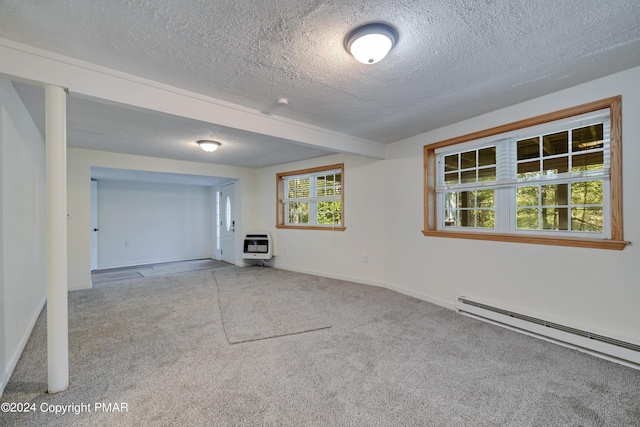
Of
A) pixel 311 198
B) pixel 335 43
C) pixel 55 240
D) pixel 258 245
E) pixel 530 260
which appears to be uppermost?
pixel 335 43

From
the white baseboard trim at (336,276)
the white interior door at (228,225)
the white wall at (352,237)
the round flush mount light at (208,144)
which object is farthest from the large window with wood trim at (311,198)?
the round flush mount light at (208,144)

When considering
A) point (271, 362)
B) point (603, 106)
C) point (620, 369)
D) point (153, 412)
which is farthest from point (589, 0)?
point (153, 412)

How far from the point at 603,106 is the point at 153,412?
12.7ft

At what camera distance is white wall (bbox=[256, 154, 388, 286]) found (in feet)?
13.7

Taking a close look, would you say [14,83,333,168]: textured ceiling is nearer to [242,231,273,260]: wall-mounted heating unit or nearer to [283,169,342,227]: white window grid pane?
[283,169,342,227]: white window grid pane

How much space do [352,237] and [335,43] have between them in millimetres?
3238

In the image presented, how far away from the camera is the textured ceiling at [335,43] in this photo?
1.40 m

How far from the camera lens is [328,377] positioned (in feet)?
6.11

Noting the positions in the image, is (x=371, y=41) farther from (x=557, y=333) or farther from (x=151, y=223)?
(x=151, y=223)

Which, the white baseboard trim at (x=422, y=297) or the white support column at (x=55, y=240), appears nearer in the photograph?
the white support column at (x=55, y=240)

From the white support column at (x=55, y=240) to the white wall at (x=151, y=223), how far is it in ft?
16.9

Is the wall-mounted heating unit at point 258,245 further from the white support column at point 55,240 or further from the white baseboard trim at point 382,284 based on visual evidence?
the white support column at point 55,240

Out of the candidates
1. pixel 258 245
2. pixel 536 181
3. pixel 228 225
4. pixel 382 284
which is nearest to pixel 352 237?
pixel 382 284

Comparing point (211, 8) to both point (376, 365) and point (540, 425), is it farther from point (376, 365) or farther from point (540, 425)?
point (540, 425)
